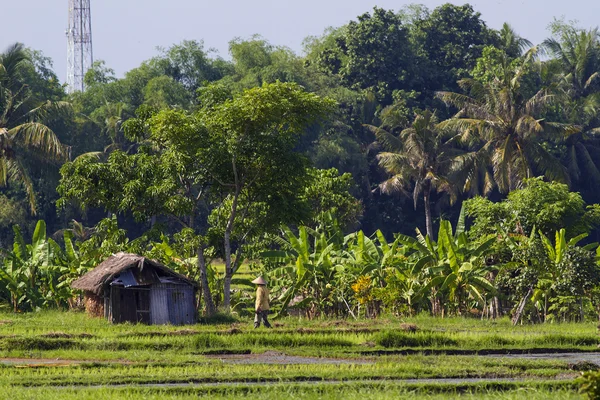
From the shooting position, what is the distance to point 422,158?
5056cm

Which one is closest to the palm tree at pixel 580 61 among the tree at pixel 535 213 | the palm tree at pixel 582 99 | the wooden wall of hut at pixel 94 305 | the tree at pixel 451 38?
the palm tree at pixel 582 99

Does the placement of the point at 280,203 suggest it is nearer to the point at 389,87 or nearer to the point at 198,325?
the point at 198,325

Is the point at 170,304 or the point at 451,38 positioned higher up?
the point at 451,38

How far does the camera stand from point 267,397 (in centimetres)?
1473

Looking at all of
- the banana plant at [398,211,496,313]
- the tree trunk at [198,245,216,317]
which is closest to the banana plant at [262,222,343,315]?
the tree trunk at [198,245,216,317]

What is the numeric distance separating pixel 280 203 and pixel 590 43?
35.3 metres

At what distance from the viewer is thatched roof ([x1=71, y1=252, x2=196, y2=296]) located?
26.9 metres

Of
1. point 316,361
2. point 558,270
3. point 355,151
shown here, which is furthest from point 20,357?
point 355,151

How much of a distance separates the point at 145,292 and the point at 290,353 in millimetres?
7175

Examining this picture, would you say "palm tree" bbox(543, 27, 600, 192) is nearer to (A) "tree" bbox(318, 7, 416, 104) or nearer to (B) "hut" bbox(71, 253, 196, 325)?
(A) "tree" bbox(318, 7, 416, 104)

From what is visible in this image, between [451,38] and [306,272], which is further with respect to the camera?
[451,38]

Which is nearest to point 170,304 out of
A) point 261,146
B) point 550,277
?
point 261,146

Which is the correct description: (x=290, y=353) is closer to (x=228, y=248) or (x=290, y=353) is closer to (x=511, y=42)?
(x=228, y=248)

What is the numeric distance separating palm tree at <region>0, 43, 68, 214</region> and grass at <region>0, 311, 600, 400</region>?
10614 mm
